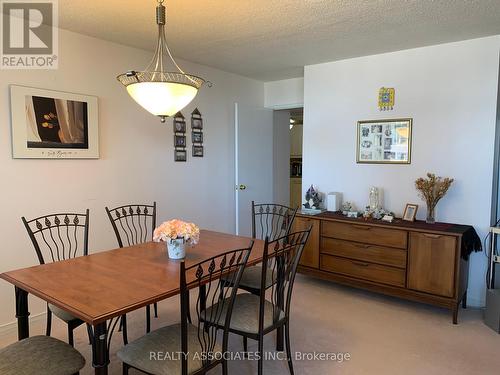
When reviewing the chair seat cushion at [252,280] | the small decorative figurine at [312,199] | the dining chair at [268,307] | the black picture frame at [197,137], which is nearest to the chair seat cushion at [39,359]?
the dining chair at [268,307]

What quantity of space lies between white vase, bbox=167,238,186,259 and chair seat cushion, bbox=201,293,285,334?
0.36 m

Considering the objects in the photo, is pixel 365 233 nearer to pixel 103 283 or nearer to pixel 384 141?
pixel 384 141

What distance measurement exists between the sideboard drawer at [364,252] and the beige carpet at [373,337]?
→ 0.42m

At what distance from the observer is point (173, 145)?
4.01 meters

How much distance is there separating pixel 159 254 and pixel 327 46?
A: 2.43m

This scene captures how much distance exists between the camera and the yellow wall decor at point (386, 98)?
3701 millimetres

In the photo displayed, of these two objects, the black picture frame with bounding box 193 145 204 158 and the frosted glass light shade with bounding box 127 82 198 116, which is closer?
the frosted glass light shade with bounding box 127 82 198 116

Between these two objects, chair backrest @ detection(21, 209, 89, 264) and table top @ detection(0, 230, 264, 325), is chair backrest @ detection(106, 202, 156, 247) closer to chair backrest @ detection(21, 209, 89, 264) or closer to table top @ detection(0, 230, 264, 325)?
chair backrest @ detection(21, 209, 89, 264)

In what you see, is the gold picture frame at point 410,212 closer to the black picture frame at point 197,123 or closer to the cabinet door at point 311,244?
the cabinet door at point 311,244

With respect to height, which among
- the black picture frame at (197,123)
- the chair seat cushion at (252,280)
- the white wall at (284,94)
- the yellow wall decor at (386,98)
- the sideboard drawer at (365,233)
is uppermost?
the white wall at (284,94)

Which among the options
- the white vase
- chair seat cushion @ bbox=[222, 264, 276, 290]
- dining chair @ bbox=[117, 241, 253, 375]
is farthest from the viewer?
chair seat cushion @ bbox=[222, 264, 276, 290]

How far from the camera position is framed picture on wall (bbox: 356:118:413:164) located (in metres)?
3.66

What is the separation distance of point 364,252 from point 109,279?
2.41 m

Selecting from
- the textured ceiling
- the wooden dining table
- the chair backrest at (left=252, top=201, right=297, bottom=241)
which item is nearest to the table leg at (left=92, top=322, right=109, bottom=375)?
the wooden dining table
